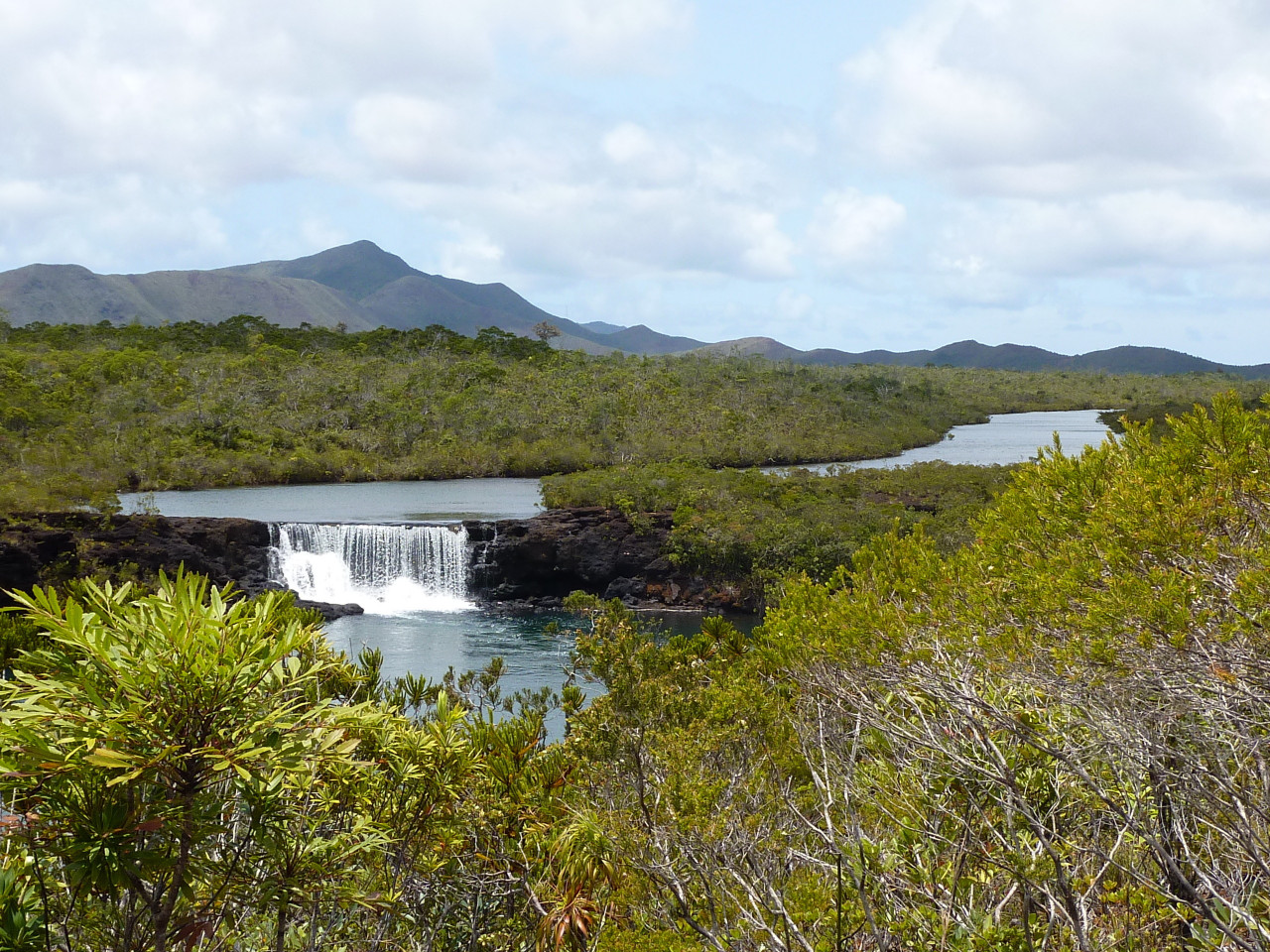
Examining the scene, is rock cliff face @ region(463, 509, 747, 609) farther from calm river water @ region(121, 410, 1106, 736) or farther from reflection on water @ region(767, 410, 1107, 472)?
reflection on water @ region(767, 410, 1107, 472)

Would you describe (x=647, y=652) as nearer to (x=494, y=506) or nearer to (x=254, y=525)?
(x=254, y=525)

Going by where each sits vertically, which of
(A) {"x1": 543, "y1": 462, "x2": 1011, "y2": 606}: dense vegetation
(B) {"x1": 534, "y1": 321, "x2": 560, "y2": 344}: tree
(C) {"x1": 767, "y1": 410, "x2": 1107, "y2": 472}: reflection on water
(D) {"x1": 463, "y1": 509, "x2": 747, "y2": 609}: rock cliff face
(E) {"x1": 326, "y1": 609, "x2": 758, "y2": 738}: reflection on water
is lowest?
(E) {"x1": 326, "y1": 609, "x2": 758, "y2": 738}: reflection on water

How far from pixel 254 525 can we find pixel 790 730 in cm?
2519

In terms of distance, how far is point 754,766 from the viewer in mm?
6879

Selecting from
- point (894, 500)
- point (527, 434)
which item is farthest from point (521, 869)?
point (527, 434)

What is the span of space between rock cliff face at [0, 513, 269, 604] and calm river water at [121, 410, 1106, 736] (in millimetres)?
3050

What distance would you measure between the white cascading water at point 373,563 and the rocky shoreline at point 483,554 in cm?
59

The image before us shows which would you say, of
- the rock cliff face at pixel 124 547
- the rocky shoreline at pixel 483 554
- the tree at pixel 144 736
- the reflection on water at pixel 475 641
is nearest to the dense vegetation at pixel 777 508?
the rocky shoreline at pixel 483 554

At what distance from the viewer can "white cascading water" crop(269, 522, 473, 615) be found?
1184 inches

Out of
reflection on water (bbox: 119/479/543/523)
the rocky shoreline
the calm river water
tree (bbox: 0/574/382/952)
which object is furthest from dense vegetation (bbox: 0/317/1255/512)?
tree (bbox: 0/574/382/952)

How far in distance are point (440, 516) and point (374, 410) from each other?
77.6 ft

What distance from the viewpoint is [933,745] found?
4441 millimetres

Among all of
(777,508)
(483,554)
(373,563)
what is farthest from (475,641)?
(777,508)

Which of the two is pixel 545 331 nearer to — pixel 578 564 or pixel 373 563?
pixel 578 564
